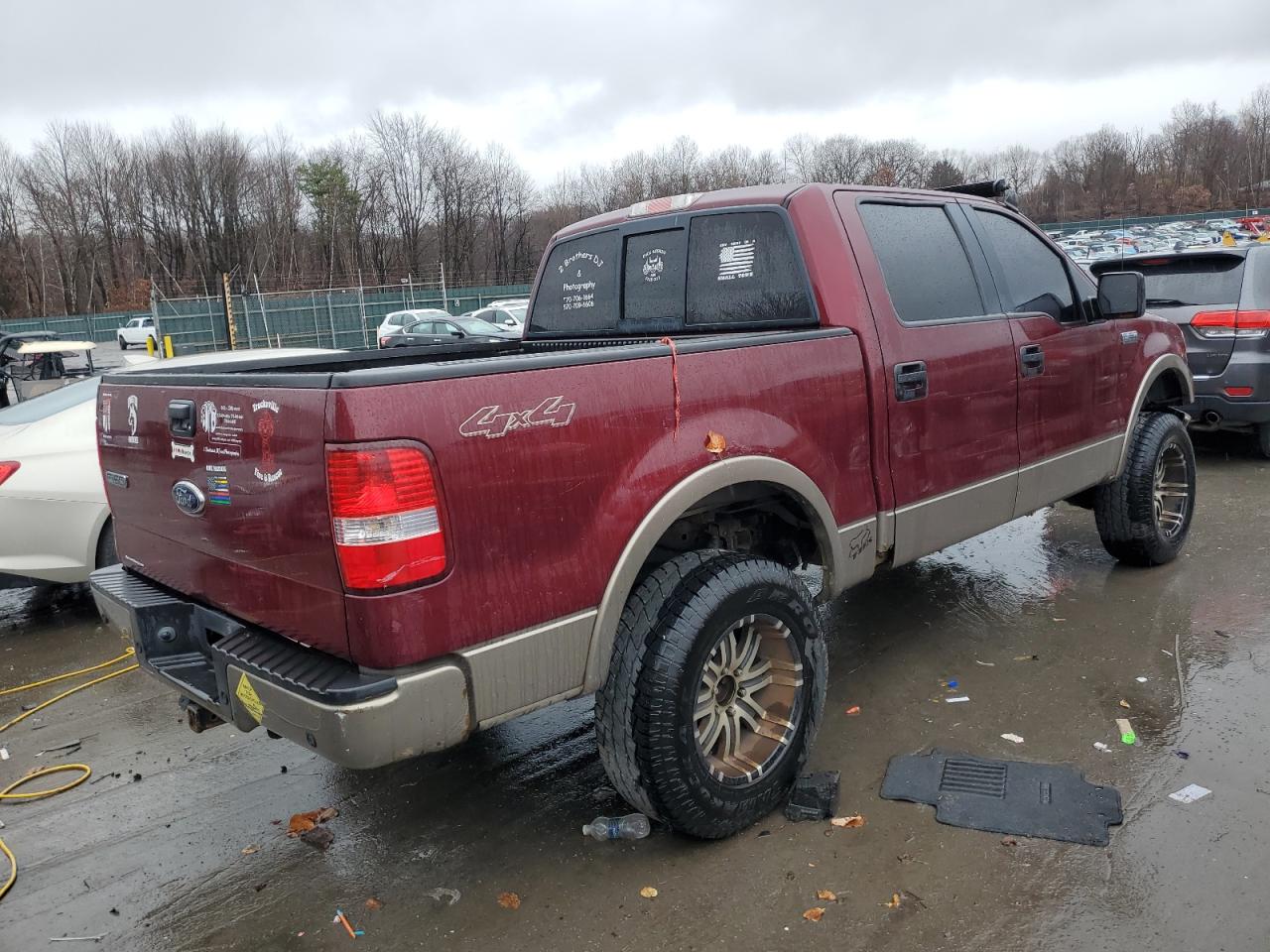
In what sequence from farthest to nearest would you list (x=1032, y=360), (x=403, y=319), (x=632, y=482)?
(x=403, y=319), (x=1032, y=360), (x=632, y=482)

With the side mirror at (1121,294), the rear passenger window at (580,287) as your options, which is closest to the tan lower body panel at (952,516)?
the side mirror at (1121,294)

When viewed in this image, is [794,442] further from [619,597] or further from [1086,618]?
[1086,618]

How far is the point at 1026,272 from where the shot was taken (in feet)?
14.6

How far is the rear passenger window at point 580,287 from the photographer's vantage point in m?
4.27

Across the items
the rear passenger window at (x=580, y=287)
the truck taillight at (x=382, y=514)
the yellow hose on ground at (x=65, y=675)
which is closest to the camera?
the truck taillight at (x=382, y=514)

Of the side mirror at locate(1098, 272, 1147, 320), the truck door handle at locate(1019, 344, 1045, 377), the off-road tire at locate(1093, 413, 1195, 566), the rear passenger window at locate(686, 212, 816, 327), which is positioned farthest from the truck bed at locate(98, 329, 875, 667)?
the off-road tire at locate(1093, 413, 1195, 566)

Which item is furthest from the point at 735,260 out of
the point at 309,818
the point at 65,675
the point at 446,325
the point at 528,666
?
the point at 446,325

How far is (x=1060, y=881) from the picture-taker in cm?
274

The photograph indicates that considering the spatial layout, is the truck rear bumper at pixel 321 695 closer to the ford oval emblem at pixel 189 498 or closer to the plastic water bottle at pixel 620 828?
the ford oval emblem at pixel 189 498

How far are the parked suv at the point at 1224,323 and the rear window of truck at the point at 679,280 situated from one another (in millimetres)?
5388

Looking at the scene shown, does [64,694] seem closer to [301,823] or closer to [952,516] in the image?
[301,823]

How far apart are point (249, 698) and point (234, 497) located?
543 mm

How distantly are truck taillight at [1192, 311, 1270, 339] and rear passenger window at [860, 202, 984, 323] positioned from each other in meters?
5.00

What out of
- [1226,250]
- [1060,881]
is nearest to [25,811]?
[1060,881]
